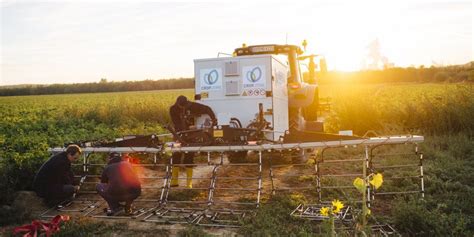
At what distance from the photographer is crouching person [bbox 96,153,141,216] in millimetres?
7816

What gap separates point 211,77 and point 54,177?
416cm

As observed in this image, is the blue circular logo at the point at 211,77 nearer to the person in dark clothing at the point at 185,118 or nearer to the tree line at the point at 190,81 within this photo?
the person in dark clothing at the point at 185,118

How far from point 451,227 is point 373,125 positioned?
33.2 ft

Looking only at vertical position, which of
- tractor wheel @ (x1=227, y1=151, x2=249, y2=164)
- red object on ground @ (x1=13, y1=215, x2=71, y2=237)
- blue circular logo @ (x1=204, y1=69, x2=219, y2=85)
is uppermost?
blue circular logo @ (x1=204, y1=69, x2=219, y2=85)

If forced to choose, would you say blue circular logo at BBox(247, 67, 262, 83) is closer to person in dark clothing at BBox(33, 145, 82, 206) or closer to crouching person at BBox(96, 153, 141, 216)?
crouching person at BBox(96, 153, 141, 216)

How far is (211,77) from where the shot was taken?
10656 mm

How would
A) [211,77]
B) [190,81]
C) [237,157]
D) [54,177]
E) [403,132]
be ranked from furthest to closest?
[190,81]
[403,132]
[237,157]
[211,77]
[54,177]

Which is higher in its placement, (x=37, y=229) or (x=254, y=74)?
(x=254, y=74)

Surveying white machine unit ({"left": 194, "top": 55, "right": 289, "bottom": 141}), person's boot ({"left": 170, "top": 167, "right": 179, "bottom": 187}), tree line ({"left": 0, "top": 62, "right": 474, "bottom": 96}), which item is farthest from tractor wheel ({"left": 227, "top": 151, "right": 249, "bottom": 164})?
tree line ({"left": 0, "top": 62, "right": 474, "bottom": 96})

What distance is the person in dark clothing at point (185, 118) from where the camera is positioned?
9.48 meters

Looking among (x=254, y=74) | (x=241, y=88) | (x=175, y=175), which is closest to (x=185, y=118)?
(x=175, y=175)

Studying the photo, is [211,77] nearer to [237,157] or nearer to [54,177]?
[237,157]

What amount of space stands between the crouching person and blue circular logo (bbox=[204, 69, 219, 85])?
3401 millimetres

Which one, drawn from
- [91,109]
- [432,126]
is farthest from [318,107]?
[91,109]
